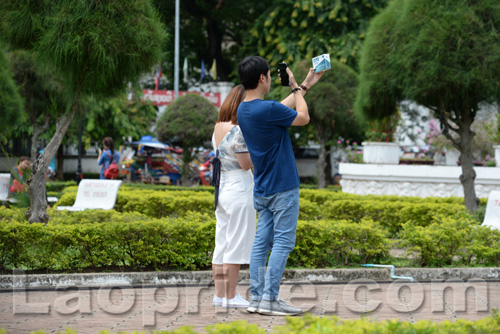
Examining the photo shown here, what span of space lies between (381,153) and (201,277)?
12070mm

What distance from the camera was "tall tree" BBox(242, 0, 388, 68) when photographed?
29938mm

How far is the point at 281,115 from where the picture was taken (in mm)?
5625

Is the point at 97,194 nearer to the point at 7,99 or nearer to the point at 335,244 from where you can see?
the point at 335,244

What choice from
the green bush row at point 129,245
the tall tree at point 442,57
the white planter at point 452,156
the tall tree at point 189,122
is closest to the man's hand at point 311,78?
the green bush row at point 129,245

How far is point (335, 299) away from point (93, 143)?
26874 millimetres

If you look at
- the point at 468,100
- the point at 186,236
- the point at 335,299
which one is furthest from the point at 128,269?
the point at 468,100

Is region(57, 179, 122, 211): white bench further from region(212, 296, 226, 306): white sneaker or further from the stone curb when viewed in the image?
region(212, 296, 226, 306): white sneaker

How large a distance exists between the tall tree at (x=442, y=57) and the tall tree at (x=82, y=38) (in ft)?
15.0

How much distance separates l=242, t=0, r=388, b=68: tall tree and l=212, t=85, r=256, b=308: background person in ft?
77.7

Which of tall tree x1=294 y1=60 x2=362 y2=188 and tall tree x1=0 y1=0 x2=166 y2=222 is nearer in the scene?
tall tree x1=0 y1=0 x2=166 y2=222

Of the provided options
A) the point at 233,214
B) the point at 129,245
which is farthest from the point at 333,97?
the point at 233,214

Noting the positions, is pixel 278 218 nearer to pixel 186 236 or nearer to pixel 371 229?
pixel 186 236

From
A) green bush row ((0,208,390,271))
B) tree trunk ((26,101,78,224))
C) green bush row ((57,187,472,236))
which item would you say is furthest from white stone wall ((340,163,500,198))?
tree trunk ((26,101,78,224))

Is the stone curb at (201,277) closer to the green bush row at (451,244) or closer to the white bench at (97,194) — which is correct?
the green bush row at (451,244)
